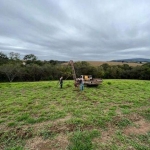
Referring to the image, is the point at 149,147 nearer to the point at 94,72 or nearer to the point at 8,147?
the point at 8,147

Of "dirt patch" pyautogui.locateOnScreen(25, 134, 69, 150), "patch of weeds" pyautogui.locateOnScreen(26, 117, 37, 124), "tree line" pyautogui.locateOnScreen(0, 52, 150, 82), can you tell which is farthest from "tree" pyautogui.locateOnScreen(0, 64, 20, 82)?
"dirt patch" pyautogui.locateOnScreen(25, 134, 69, 150)

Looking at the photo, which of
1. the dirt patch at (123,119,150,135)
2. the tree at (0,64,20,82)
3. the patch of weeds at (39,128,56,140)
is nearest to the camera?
the patch of weeds at (39,128,56,140)

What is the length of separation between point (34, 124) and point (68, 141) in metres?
1.27

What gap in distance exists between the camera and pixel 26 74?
31.5 m

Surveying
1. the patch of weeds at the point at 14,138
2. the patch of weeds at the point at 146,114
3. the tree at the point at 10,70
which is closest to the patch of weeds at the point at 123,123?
the patch of weeds at the point at 146,114

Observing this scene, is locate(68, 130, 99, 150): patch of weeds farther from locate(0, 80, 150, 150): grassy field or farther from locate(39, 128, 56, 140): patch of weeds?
locate(39, 128, 56, 140): patch of weeds

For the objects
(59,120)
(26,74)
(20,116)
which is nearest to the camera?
(59,120)

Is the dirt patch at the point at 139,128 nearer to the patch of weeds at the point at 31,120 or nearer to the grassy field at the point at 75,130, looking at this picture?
the grassy field at the point at 75,130

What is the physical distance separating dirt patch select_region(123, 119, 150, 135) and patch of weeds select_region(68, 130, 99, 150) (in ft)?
2.57

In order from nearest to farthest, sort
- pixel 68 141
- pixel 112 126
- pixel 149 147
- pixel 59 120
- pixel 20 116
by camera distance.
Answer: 1. pixel 149 147
2. pixel 68 141
3. pixel 112 126
4. pixel 59 120
5. pixel 20 116

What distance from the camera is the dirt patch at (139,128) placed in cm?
313

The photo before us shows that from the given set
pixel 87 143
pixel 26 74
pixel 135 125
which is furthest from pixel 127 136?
pixel 26 74

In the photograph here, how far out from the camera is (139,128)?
3.34 m

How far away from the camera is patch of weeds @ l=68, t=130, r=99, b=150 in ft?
8.33
